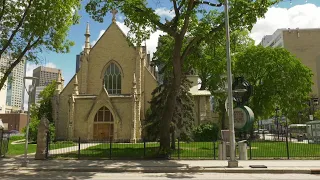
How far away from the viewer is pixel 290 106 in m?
40.5

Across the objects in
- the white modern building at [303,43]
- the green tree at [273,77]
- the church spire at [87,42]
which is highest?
the white modern building at [303,43]

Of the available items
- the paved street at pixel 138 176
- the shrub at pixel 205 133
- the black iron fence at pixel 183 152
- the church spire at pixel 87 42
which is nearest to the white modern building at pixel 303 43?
the shrub at pixel 205 133

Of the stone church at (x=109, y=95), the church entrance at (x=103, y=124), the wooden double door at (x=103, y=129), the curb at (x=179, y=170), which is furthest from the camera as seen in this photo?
the wooden double door at (x=103, y=129)

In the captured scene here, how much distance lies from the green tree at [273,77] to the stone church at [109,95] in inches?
259

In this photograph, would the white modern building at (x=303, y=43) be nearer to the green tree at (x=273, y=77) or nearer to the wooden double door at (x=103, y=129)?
the green tree at (x=273, y=77)

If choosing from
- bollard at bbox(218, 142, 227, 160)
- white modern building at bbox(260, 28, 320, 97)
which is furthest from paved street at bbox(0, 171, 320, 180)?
white modern building at bbox(260, 28, 320, 97)

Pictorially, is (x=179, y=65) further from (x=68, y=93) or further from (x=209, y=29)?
(x=68, y=93)

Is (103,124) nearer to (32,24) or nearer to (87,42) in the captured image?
(87,42)

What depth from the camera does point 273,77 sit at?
131 feet

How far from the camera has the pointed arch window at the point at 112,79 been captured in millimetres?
42344

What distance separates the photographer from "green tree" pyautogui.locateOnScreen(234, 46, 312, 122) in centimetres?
3969

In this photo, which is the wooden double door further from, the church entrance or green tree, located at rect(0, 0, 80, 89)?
green tree, located at rect(0, 0, 80, 89)

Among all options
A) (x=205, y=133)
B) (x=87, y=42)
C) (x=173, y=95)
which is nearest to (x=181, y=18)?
(x=173, y=95)

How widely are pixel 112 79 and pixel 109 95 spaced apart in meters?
4.83
